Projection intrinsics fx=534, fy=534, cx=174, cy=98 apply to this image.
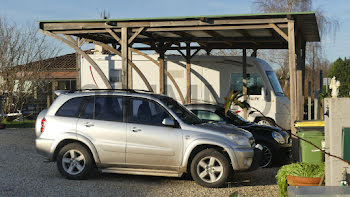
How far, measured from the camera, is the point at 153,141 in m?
9.30

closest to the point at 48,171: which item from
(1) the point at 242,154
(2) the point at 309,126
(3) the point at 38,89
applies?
(1) the point at 242,154

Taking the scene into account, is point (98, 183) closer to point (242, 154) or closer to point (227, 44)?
point (242, 154)

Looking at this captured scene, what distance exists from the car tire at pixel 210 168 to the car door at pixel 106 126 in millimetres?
1326

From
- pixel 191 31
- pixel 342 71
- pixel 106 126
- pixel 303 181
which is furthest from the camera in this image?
pixel 342 71

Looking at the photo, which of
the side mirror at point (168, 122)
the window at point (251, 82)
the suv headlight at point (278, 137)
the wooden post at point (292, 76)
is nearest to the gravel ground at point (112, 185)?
the suv headlight at point (278, 137)

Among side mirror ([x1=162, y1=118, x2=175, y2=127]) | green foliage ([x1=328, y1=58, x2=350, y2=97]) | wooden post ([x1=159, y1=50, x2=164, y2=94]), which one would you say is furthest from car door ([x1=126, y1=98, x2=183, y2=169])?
green foliage ([x1=328, y1=58, x2=350, y2=97])

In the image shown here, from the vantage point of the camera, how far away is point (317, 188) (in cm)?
495

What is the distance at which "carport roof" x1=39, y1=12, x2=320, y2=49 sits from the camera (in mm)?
14055

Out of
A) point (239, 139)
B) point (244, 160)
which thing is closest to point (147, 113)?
point (239, 139)

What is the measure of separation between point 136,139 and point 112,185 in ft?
2.93

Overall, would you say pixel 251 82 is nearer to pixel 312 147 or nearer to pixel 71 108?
pixel 71 108

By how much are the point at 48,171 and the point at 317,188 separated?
23.2 ft

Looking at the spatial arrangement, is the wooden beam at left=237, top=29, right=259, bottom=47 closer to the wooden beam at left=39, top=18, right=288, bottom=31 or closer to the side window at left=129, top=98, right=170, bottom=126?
the wooden beam at left=39, top=18, right=288, bottom=31

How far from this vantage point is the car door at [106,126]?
31.0ft
